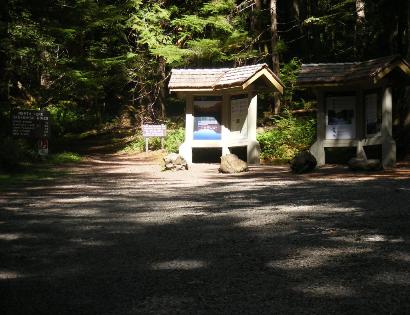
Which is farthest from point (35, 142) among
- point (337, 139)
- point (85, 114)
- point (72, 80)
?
point (85, 114)

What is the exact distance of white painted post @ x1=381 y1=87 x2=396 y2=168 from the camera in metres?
13.6

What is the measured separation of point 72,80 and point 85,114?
11.5m

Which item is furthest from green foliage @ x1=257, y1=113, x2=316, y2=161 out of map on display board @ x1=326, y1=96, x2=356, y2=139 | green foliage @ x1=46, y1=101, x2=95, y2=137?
green foliage @ x1=46, y1=101, x2=95, y2=137

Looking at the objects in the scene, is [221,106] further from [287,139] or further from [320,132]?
[320,132]

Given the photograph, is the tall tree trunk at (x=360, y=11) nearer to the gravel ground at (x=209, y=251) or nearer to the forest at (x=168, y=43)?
the forest at (x=168, y=43)

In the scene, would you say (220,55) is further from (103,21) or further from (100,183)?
(100,183)

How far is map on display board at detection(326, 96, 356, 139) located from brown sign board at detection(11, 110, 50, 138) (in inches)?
389

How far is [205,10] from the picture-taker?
23.6 metres

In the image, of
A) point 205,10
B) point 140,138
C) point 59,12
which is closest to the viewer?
point 59,12

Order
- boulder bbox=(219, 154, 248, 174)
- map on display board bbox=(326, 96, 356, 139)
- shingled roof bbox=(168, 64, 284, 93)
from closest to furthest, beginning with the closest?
boulder bbox=(219, 154, 248, 174), map on display board bbox=(326, 96, 356, 139), shingled roof bbox=(168, 64, 284, 93)

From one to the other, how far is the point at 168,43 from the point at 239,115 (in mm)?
8711

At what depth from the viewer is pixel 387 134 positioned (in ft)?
45.5

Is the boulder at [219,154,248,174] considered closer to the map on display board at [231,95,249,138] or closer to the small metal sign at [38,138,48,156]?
the map on display board at [231,95,249,138]

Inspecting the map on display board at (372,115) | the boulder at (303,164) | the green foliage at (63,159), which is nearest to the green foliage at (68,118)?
the green foliage at (63,159)
